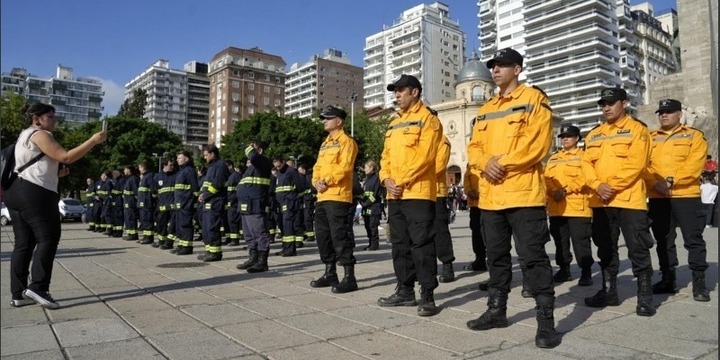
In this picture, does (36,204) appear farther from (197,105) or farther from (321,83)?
(197,105)

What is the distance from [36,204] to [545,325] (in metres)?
4.78

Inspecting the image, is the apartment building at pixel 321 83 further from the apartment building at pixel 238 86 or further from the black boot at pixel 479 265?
the black boot at pixel 479 265

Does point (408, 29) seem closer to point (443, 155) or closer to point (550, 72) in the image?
point (550, 72)

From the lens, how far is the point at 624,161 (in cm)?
511

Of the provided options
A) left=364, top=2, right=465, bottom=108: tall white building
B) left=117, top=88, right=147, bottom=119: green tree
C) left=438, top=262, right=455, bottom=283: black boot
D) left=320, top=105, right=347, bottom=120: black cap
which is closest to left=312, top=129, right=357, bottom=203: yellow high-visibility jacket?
left=320, top=105, right=347, bottom=120: black cap

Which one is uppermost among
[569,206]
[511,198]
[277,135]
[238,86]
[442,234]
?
[238,86]

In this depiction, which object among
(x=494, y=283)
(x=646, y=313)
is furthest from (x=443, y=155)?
(x=646, y=313)

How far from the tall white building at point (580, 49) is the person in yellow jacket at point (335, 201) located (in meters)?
72.0

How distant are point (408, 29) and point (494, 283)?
109 metres

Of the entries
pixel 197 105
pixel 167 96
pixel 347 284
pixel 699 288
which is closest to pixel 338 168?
pixel 347 284

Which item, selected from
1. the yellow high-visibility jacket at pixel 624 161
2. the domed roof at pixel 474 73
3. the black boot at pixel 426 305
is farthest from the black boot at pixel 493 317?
the domed roof at pixel 474 73

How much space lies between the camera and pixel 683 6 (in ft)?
89.5

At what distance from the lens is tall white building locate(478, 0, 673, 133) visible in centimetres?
7506

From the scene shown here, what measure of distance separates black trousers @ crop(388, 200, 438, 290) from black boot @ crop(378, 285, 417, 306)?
54mm
